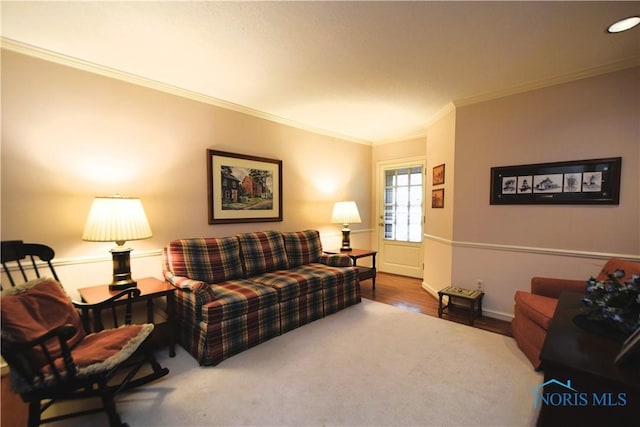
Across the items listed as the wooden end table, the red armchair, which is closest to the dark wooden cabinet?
the red armchair

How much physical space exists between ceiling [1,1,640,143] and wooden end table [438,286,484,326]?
7.22ft

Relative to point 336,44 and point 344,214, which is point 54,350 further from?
point 344,214

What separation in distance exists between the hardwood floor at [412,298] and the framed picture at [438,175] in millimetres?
1614

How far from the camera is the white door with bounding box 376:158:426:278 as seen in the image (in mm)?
4688

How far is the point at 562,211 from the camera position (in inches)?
104

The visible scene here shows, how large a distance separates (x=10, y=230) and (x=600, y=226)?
16.3 feet

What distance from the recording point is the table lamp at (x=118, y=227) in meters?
2.07

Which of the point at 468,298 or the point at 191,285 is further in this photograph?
the point at 468,298

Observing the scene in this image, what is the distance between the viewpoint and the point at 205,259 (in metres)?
2.76

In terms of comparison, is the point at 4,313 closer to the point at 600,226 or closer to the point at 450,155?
the point at 450,155

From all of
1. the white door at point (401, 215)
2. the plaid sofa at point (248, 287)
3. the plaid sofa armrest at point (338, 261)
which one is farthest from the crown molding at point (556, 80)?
the plaid sofa at point (248, 287)

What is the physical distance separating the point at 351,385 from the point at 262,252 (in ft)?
5.85

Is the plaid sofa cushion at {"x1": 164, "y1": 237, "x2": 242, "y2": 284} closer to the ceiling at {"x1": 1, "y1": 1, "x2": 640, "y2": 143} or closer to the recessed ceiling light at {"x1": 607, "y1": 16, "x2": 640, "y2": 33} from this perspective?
the ceiling at {"x1": 1, "y1": 1, "x2": 640, "y2": 143}

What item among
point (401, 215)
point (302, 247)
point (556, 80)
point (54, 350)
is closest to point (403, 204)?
point (401, 215)
